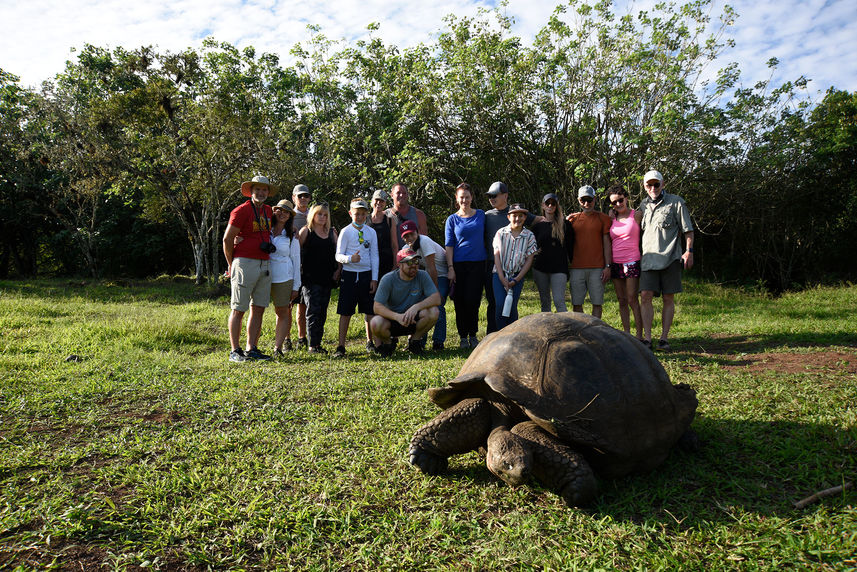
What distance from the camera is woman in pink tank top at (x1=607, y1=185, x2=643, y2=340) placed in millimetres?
6270

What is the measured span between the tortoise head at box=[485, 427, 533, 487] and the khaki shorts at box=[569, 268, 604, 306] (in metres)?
4.08

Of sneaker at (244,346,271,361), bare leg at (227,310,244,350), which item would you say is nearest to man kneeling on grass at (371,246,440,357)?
sneaker at (244,346,271,361)

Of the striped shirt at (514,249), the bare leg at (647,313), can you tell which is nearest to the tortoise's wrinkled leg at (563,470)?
the striped shirt at (514,249)

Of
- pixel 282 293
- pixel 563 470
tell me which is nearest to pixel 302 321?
pixel 282 293

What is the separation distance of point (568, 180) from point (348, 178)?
6.34 metres

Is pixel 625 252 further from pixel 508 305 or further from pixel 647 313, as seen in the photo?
pixel 508 305

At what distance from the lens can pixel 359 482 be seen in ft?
9.71

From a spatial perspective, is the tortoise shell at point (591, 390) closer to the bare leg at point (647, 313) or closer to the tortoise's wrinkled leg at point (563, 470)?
the tortoise's wrinkled leg at point (563, 470)

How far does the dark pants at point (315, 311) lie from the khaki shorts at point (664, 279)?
4.02 metres

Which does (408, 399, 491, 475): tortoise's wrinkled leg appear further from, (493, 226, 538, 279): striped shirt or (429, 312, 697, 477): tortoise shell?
(493, 226, 538, 279): striped shirt

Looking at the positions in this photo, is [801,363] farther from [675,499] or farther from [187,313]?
[187,313]

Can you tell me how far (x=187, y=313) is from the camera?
10711mm

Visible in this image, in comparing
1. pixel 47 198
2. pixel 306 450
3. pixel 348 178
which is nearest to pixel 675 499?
pixel 306 450

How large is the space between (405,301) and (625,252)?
111 inches
